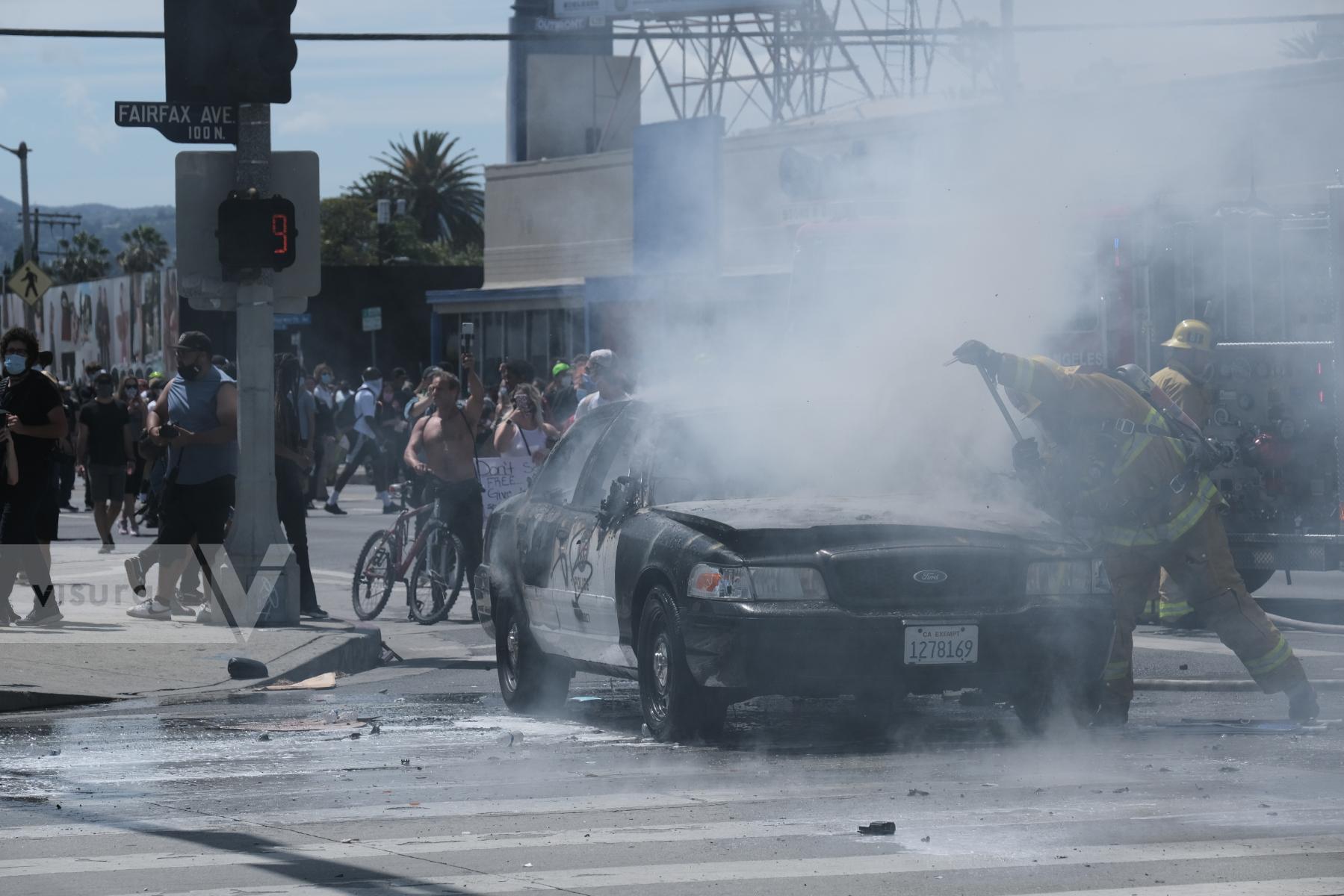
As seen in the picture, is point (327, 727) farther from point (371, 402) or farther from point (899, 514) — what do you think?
point (371, 402)

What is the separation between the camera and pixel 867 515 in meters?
8.31

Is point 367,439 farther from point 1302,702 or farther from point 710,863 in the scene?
point 710,863

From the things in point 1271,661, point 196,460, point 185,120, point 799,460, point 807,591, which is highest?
point 185,120

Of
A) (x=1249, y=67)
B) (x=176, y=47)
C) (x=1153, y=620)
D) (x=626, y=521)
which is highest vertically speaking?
(x=1249, y=67)

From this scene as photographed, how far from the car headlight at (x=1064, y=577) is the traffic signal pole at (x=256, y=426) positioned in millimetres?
5984

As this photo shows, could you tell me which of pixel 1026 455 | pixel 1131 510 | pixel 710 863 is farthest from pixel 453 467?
pixel 710 863

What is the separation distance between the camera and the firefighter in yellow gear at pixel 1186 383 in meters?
11.4

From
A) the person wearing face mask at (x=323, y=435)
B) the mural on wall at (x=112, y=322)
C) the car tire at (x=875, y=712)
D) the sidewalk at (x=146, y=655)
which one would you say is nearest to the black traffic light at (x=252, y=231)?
the sidewalk at (x=146, y=655)

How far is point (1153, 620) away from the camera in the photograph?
45.4ft

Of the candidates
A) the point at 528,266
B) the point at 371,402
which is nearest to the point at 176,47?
the point at 371,402

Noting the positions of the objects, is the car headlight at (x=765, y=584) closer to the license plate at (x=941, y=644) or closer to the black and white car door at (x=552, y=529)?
the license plate at (x=941, y=644)

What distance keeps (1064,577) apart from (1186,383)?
4497 mm

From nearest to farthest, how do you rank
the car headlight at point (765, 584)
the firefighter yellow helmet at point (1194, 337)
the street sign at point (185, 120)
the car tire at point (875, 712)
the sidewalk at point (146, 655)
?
the car headlight at point (765, 584)
the car tire at point (875, 712)
the sidewalk at point (146, 655)
the firefighter yellow helmet at point (1194, 337)
the street sign at point (185, 120)

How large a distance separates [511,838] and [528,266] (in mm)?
42661
